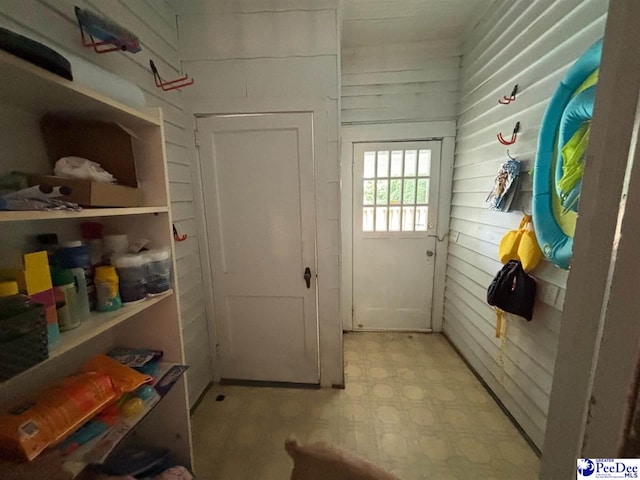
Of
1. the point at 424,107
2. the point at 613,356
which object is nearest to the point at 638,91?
the point at 613,356

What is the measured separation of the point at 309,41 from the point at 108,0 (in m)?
1.04

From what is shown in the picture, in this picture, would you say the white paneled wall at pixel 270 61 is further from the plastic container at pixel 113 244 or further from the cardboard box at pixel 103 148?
the plastic container at pixel 113 244

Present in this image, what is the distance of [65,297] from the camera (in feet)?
2.51

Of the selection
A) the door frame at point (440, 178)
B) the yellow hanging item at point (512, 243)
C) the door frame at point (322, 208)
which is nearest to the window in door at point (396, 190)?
the door frame at point (440, 178)

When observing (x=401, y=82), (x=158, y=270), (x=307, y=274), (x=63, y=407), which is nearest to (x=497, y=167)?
(x=401, y=82)

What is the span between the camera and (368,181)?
258 cm

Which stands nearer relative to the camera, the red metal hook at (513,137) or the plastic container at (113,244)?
the plastic container at (113,244)

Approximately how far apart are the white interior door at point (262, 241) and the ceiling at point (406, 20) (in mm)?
1023

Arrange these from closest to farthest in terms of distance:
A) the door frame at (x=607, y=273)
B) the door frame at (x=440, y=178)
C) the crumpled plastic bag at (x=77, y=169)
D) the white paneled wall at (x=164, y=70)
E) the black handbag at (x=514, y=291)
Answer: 1. the door frame at (x=607, y=273)
2. the crumpled plastic bag at (x=77, y=169)
3. the white paneled wall at (x=164, y=70)
4. the black handbag at (x=514, y=291)
5. the door frame at (x=440, y=178)

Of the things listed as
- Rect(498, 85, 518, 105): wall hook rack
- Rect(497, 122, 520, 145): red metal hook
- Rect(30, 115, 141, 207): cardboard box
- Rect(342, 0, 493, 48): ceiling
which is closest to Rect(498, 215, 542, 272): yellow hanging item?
Rect(497, 122, 520, 145): red metal hook

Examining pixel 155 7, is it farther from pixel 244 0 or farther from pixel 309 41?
pixel 309 41

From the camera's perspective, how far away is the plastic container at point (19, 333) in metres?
0.58

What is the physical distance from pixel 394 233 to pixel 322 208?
3.79 ft

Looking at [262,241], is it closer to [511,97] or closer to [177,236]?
[177,236]
